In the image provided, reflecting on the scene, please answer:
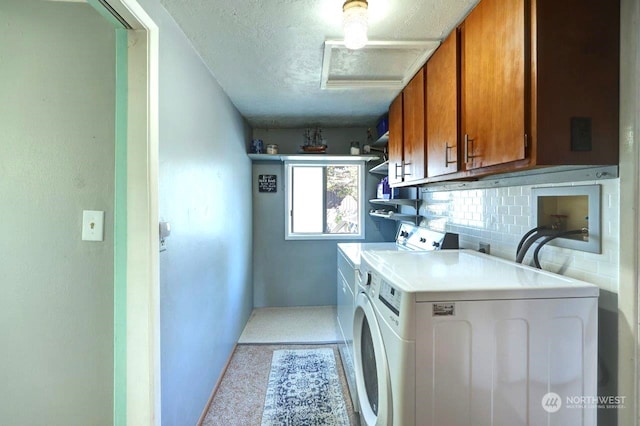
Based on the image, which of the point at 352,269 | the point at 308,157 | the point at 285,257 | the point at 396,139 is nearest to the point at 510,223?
the point at 352,269

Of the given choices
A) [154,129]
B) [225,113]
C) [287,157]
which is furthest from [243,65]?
Result: [287,157]

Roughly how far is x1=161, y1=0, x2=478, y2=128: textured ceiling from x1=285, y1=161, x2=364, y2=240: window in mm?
1333

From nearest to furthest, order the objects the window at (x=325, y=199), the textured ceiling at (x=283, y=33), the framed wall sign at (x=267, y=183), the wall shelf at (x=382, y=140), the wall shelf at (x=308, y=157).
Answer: the textured ceiling at (x=283, y=33), the wall shelf at (x=382, y=140), the wall shelf at (x=308, y=157), the framed wall sign at (x=267, y=183), the window at (x=325, y=199)

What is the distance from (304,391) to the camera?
2.04m

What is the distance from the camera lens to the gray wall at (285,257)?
357 centimetres

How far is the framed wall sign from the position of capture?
11.7 ft

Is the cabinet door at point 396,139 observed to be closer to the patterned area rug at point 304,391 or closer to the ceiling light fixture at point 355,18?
the ceiling light fixture at point 355,18

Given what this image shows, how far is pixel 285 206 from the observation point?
358cm

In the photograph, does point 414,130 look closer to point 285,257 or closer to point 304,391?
point 304,391

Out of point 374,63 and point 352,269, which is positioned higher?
point 374,63

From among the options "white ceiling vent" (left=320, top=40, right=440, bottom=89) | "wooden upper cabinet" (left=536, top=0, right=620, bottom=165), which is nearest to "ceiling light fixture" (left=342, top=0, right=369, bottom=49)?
"white ceiling vent" (left=320, top=40, right=440, bottom=89)

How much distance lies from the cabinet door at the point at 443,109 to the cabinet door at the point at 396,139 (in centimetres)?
52

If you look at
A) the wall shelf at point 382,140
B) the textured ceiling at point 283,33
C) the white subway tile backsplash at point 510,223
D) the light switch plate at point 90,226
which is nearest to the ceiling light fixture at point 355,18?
the textured ceiling at point 283,33

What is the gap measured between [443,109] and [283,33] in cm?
92
